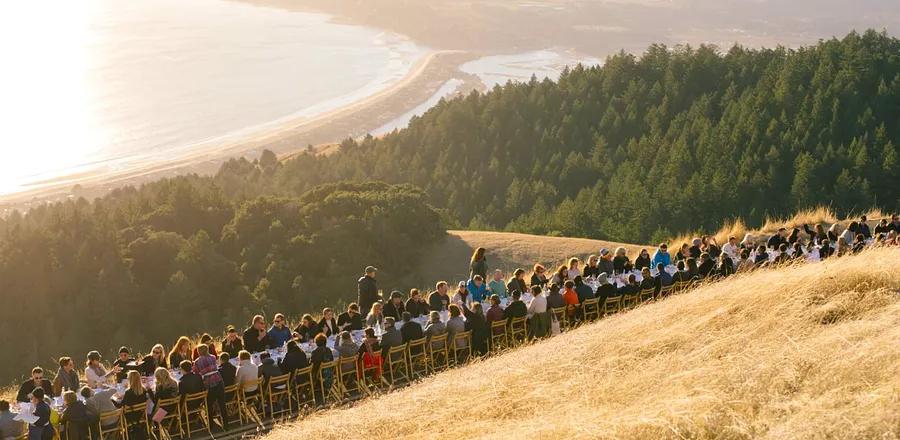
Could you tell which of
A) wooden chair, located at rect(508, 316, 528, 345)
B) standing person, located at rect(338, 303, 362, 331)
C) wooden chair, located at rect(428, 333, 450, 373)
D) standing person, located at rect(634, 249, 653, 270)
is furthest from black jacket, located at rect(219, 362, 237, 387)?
standing person, located at rect(634, 249, 653, 270)

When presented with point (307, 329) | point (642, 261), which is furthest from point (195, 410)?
point (642, 261)

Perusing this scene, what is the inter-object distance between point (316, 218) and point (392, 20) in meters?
116

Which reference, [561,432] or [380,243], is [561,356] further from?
[380,243]

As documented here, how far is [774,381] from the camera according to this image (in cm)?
1112

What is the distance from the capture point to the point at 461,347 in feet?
59.2

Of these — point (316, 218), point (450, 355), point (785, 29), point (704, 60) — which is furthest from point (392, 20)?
point (450, 355)

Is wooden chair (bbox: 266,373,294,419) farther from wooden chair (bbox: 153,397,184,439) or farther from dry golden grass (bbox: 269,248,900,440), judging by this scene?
wooden chair (bbox: 153,397,184,439)

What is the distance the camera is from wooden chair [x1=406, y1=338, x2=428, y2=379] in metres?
17.3

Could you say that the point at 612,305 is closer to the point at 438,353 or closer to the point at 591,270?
the point at 591,270

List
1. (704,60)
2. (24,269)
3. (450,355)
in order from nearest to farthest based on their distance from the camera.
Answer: (450,355) → (24,269) → (704,60)

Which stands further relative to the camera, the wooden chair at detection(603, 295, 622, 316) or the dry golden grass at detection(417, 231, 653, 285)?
the dry golden grass at detection(417, 231, 653, 285)

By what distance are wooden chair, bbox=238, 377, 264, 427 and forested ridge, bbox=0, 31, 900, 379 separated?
20301 millimetres

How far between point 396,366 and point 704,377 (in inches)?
284

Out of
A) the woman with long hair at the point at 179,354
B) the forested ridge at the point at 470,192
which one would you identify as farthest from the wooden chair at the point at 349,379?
the forested ridge at the point at 470,192
